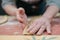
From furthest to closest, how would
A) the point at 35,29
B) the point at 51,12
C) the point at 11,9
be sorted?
the point at 11,9, the point at 51,12, the point at 35,29

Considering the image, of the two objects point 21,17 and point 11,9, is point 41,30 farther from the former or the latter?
point 11,9

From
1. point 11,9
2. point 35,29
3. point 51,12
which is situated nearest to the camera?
point 35,29

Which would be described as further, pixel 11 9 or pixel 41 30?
pixel 11 9

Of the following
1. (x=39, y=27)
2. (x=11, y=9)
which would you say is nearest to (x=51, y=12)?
(x=39, y=27)

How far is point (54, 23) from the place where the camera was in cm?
103

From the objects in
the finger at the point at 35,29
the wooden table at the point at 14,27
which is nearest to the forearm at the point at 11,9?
the wooden table at the point at 14,27

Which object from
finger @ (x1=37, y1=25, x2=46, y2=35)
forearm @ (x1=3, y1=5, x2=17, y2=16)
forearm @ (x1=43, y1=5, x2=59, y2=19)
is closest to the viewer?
finger @ (x1=37, y1=25, x2=46, y2=35)

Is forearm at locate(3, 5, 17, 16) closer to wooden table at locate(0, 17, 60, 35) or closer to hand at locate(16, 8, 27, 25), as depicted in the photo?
wooden table at locate(0, 17, 60, 35)

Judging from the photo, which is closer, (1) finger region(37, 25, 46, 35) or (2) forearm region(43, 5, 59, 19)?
(1) finger region(37, 25, 46, 35)

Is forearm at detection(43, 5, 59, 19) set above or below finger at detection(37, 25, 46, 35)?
above

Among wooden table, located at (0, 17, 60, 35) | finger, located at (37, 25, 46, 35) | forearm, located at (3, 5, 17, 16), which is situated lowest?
wooden table, located at (0, 17, 60, 35)

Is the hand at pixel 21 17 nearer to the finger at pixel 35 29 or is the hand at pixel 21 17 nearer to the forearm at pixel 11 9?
the finger at pixel 35 29

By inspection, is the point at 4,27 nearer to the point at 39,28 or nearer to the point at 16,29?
the point at 16,29

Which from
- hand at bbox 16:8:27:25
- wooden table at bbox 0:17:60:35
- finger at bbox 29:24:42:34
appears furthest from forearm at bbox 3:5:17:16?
finger at bbox 29:24:42:34
